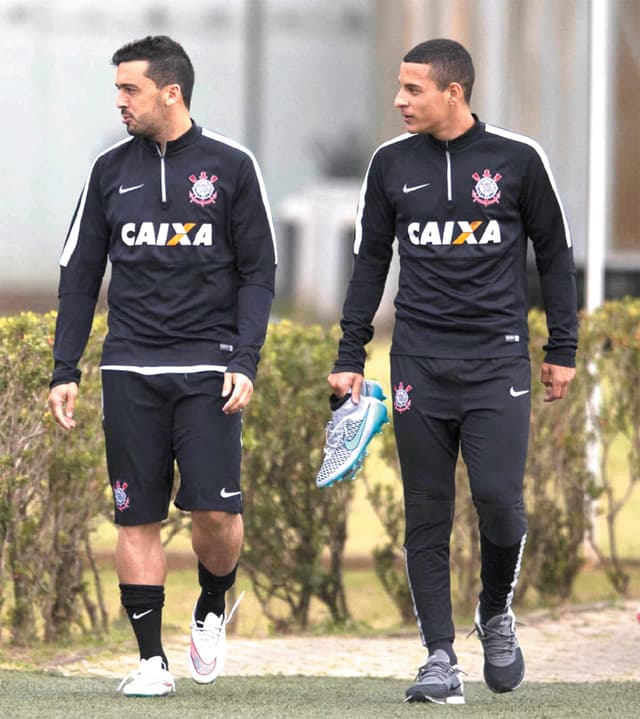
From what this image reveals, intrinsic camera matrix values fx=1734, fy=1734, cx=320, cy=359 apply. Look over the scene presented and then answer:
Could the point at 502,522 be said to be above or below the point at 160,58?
below

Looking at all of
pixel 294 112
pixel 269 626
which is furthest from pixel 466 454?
pixel 294 112

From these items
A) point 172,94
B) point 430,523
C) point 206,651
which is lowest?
point 206,651

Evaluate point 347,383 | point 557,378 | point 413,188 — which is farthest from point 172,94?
point 557,378

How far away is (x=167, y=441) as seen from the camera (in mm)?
5383

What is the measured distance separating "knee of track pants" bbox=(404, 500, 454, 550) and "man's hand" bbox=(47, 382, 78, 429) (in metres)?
1.11

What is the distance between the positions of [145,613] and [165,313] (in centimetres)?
94

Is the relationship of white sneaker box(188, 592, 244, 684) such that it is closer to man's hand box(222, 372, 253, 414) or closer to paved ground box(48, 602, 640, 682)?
man's hand box(222, 372, 253, 414)

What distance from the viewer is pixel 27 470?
664 centimetres

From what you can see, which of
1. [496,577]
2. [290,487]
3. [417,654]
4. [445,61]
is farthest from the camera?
[290,487]

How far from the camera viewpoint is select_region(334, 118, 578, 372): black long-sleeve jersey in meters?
5.27

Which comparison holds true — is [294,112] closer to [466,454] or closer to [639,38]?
[639,38]

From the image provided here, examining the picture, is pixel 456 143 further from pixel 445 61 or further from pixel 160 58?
pixel 160 58

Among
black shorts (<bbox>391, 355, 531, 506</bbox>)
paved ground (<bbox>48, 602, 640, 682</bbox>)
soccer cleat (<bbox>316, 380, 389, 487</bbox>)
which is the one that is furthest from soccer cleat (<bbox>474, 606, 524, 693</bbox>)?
paved ground (<bbox>48, 602, 640, 682</bbox>)

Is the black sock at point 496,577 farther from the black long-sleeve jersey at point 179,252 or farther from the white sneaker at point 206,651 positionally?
the black long-sleeve jersey at point 179,252
